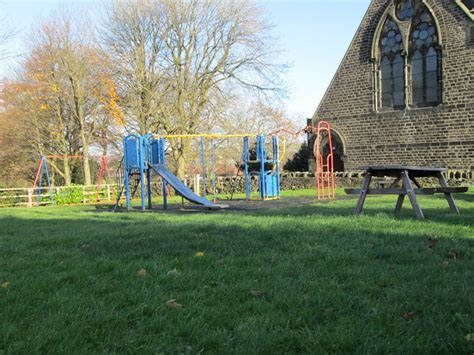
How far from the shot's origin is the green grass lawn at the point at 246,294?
9.34 feet

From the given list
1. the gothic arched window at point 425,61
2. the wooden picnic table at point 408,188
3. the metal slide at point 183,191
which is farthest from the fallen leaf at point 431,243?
the gothic arched window at point 425,61

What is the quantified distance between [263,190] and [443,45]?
11551mm

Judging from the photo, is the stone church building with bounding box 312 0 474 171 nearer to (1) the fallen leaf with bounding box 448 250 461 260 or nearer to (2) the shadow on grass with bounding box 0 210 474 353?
(2) the shadow on grass with bounding box 0 210 474 353

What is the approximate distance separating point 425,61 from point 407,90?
1.57 metres

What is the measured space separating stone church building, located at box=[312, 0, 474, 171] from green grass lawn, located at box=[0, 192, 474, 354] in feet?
56.2

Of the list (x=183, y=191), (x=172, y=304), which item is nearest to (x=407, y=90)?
(x=183, y=191)

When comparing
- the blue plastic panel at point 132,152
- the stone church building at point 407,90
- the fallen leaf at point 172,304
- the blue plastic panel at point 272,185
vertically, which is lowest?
the fallen leaf at point 172,304

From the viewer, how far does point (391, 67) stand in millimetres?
23859

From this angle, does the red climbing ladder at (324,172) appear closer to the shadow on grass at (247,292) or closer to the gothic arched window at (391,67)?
the gothic arched window at (391,67)

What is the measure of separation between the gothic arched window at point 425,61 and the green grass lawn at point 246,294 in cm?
1792

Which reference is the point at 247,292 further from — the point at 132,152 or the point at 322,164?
the point at 322,164

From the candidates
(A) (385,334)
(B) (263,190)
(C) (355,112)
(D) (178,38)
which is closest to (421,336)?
(A) (385,334)

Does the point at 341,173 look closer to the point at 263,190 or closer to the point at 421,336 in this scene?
the point at 263,190

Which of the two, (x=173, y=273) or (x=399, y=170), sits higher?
Answer: (x=399, y=170)
